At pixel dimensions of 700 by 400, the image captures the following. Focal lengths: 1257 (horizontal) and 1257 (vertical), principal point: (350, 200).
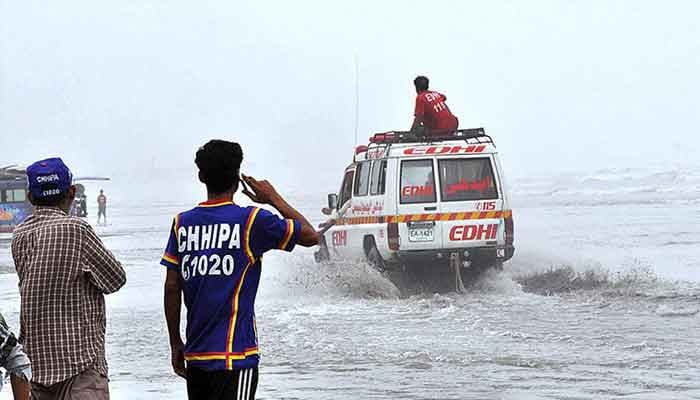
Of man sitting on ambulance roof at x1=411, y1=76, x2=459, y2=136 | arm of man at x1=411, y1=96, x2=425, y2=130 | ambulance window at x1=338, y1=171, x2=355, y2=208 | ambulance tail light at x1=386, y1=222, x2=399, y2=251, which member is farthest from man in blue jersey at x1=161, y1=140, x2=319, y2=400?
ambulance window at x1=338, y1=171, x2=355, y2=208

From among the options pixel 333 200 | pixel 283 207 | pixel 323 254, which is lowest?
pixel 323 254

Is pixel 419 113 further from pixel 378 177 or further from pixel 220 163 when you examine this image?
pixel 220 163

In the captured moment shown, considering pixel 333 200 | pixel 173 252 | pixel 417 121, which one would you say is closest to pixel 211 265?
pixel 173 252

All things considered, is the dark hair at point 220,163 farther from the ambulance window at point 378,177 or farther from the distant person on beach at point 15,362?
the ambulance window at point 378,177

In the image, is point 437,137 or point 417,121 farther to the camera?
point 417,121

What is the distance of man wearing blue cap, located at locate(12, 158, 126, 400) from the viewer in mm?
4672

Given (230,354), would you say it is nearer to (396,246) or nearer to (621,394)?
(621,394)

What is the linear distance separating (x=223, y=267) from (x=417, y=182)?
33.6ft

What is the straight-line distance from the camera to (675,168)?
81.1 metres

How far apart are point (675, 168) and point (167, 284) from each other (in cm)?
7936

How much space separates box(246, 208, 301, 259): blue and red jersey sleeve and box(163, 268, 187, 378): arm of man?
36 centimetres

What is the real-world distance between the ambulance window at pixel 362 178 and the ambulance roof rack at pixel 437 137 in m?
0.41

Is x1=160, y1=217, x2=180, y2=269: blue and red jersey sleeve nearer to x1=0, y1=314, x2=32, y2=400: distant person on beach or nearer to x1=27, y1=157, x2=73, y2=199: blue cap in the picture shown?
x1=27, y1=157, x2=73, y2=199: blue cap

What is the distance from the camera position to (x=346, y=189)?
16234mm
